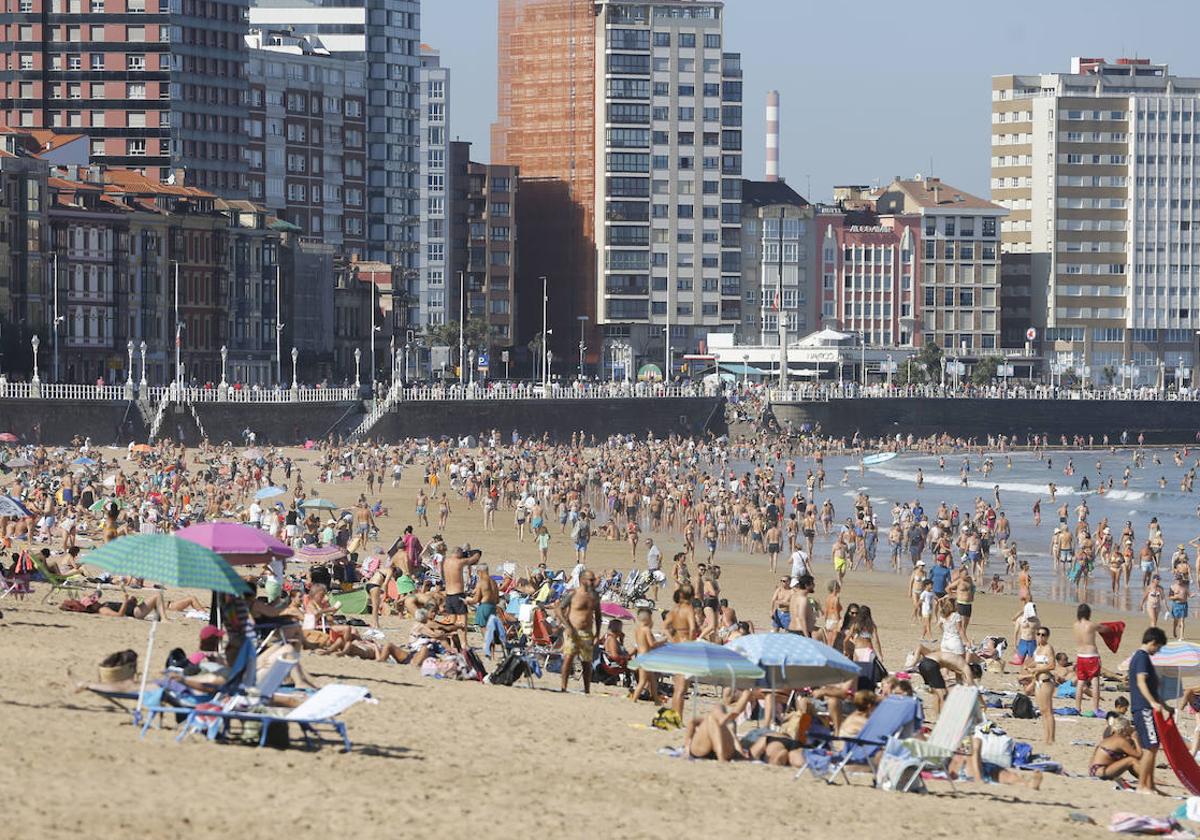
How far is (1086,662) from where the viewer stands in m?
21.3

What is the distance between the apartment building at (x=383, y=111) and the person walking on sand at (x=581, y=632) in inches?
4573

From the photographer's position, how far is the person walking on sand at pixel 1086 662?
21312 mm

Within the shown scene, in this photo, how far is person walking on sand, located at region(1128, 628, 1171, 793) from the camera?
612 inches

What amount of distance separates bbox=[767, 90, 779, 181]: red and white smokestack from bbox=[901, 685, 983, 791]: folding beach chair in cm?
13391

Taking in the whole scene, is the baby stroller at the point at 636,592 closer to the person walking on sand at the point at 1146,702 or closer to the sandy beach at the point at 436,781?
the sandy beach at the point at 436,781

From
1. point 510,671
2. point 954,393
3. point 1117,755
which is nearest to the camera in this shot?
point 1117,755

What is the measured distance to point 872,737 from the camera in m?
15.2

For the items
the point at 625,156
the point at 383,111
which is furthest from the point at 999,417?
the point at 383,111

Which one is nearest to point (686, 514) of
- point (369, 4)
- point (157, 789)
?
point (157, 789)

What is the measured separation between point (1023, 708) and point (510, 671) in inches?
199

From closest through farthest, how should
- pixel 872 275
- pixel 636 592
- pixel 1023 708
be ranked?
1. pixel 1023 708
2. pixel 636 592
3. pixel 872 275

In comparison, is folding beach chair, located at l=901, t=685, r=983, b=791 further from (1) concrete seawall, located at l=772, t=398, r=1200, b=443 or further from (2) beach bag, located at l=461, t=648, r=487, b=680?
(1) concrete seawall, located at l=772, t=398, r=1200, b=443

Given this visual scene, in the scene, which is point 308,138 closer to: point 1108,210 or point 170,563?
point 1108,210

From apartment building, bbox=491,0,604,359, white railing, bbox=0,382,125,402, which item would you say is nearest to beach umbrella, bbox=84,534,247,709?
→ white railing, bbox=0,382,125,402
